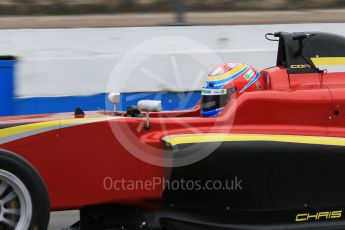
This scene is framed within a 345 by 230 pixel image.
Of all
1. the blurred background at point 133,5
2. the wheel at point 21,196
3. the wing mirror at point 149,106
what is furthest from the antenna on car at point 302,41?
the blurred background at point 133,5

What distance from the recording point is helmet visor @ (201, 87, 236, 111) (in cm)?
434

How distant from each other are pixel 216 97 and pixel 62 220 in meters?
1.66

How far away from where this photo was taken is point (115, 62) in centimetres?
775

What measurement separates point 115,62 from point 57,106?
873 mm

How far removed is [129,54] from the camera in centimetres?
760

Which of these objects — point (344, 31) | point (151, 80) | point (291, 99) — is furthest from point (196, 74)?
point (291, 99)

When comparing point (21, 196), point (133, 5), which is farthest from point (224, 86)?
point (133, 5)

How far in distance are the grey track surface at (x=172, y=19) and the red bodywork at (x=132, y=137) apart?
427 cm

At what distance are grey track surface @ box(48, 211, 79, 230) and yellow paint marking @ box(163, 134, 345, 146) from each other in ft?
4.66

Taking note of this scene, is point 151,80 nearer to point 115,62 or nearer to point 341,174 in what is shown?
point 115,62

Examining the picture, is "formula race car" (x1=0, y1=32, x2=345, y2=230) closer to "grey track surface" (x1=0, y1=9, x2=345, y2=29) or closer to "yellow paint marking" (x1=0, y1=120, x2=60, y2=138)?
"yellow paint marking" (x1=0, y1=120, x2=60, y2=138)

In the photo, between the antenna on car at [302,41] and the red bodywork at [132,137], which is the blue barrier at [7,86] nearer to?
the red bodywork at [132,137]

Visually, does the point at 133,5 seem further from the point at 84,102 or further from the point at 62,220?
the point at 62,220

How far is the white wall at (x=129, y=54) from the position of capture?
24.8 feet
